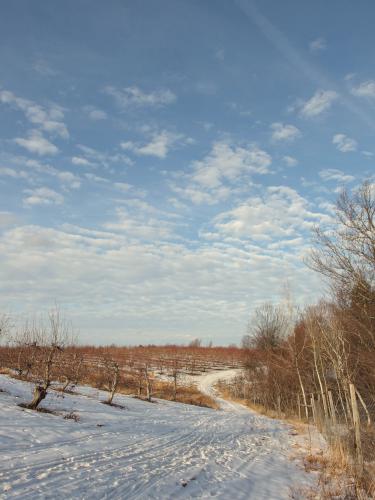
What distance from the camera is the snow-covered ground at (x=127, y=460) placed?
7742 millimetres

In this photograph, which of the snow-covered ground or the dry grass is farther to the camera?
the dry grass

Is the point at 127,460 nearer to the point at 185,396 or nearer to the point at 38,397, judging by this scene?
the point at 38,397

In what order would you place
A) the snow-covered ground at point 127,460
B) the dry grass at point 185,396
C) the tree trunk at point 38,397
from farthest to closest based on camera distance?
1. the dry grass at point 185,396
2. the tree trunk at point 38,397
3. the snow-covered ground at point 127,460

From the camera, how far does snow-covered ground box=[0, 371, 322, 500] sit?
25.4 feet

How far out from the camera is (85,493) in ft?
23.8

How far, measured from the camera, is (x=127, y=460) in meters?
10.3

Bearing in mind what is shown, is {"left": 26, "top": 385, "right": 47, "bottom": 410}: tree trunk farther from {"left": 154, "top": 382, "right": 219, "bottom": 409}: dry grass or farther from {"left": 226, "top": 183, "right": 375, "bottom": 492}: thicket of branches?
{"left": 154, "top": 382, "right": 219, "bottom": 409}: dry grass

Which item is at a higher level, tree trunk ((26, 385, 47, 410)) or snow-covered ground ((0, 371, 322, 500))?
tree trunk ((26, 385, 47, 410))

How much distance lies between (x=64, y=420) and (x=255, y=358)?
36808 millimetres

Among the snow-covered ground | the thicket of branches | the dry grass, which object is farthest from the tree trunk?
the dry grass

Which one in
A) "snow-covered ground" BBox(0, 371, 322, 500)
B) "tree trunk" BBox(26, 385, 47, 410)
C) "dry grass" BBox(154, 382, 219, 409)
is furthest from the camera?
"dry grass" BBox(154, 382, 219, 409)

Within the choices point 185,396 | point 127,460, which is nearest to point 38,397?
point 127,460

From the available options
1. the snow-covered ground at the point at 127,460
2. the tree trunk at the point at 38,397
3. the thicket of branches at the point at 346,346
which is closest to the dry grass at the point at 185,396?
the thicket of branches at the point at 346,346

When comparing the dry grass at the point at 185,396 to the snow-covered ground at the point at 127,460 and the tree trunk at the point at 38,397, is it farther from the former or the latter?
the tree trunk at the point at 38,397
